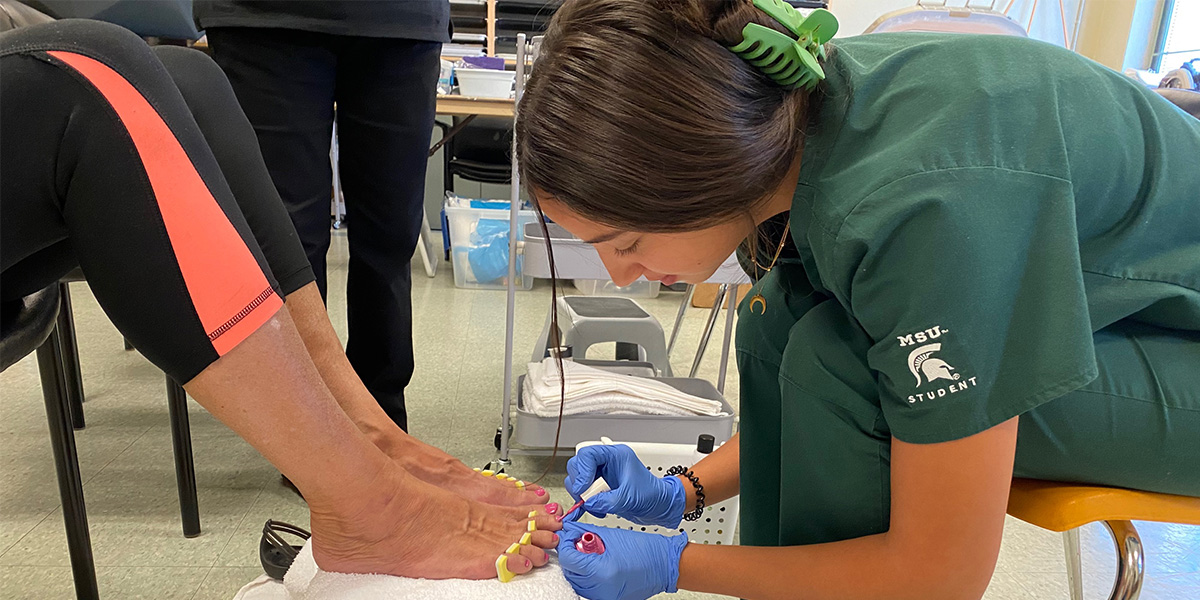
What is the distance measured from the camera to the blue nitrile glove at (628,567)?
66 centimetres

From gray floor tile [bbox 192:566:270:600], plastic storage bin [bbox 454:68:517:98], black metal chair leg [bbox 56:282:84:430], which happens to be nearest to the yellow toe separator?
gray floor tile [bbox 192:566:270:600]

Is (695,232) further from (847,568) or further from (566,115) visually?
(847,568)

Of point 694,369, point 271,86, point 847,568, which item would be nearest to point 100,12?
point 271,86

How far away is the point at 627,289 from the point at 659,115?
86.0 inches

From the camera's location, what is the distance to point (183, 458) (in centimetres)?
107

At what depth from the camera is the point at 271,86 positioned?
107 centimetres

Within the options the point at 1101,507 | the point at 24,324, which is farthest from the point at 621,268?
the point at 24,324

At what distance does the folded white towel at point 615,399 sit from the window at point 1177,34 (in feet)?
9.29

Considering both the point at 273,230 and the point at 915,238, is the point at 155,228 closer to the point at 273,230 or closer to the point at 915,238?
the point at 273,230

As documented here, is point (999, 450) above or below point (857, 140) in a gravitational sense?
below

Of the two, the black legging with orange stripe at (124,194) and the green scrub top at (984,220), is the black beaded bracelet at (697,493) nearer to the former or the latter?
the green scrub top at (984,220)

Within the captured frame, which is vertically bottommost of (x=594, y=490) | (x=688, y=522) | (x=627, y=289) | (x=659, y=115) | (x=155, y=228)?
(x=627, y=289)

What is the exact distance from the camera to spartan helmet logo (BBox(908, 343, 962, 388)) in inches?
19.1

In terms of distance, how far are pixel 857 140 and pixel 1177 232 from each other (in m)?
0.26
